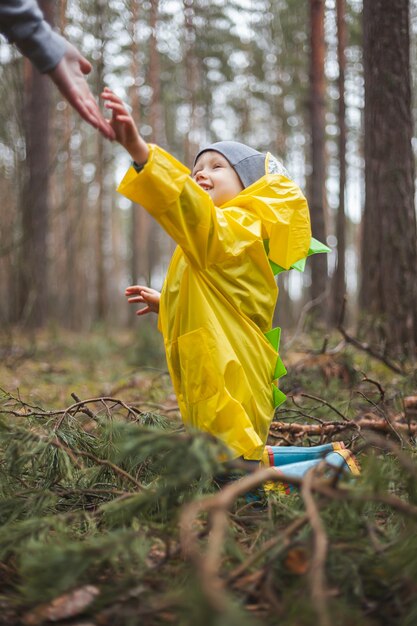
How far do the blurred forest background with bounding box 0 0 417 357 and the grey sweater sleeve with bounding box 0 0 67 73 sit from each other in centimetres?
263

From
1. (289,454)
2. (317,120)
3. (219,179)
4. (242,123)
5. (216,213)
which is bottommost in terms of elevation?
(289,454)

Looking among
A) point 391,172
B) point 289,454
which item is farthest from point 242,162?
point 391,172

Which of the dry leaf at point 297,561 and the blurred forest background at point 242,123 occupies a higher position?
the blurred forest background at point 242,123

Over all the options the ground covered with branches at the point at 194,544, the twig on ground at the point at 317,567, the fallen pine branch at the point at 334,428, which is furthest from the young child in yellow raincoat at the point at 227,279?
the twig on ground at the point at 317,567

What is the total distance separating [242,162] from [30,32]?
1.04m

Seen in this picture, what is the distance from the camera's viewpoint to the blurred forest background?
4906 mm

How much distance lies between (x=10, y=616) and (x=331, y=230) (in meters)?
26.5

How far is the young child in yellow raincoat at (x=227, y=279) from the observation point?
194 centimetres

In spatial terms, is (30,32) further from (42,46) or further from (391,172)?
(391,172)

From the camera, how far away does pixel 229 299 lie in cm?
221

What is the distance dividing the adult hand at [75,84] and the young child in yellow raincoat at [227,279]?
1.69 feet

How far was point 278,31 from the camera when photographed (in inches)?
693

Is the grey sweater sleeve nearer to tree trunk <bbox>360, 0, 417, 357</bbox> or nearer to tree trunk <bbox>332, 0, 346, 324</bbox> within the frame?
tree trunk <bbox>360, 0, 417, 357</bbox>

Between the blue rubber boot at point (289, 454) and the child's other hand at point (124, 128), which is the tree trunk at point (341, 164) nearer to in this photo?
the blue rubber boot at point (289, 454)
